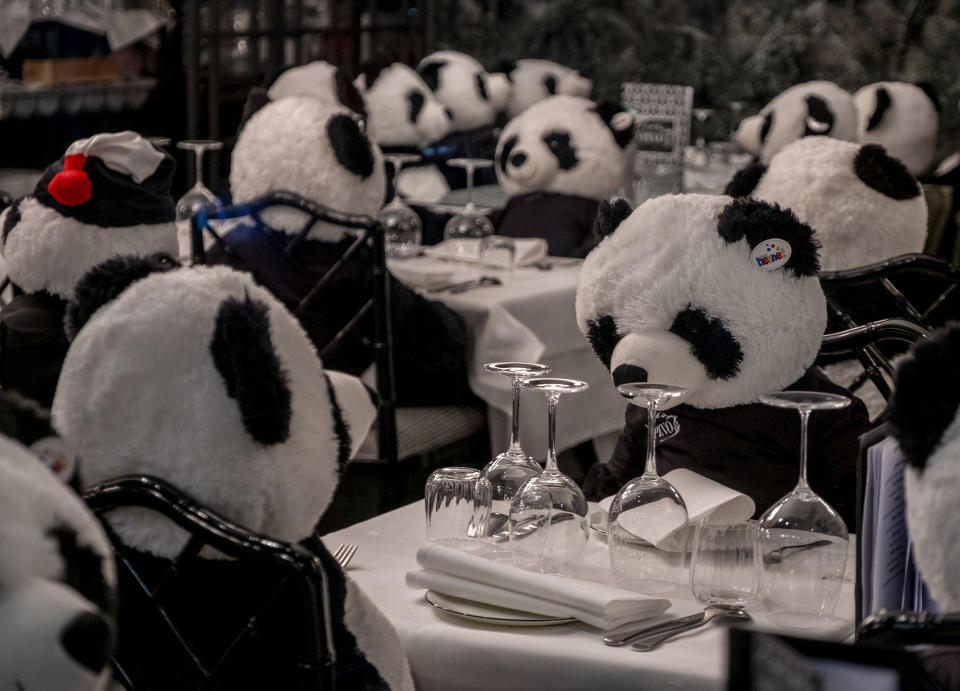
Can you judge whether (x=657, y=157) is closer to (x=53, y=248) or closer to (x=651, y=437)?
(x=53, y=248)

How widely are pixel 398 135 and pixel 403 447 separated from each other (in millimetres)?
2964

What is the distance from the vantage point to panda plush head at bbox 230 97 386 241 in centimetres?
339

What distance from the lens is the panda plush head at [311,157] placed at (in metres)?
3.39

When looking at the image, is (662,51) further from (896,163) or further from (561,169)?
(896,163)

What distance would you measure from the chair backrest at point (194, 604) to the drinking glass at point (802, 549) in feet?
1.70

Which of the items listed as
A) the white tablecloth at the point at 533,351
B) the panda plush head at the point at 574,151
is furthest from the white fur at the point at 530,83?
the white tablecloth at the point at 533,351

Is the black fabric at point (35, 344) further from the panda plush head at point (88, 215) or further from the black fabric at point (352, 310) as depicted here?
the black fabric at point (352, 310)

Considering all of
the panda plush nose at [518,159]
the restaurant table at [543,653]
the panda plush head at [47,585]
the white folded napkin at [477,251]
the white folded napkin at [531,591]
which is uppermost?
the panda plush head at [47,585]

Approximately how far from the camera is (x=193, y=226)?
3211mm

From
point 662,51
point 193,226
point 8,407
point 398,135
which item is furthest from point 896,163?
point 662,51

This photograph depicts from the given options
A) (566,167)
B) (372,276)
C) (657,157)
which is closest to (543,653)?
(372,276)

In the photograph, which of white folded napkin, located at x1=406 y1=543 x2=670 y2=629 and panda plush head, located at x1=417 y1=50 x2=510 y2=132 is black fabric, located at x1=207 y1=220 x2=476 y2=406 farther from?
panda plush head, located at x1=417 y1=50 x2=510 y2=132

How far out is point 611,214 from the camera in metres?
1.91

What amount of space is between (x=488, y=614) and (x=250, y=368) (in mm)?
427
